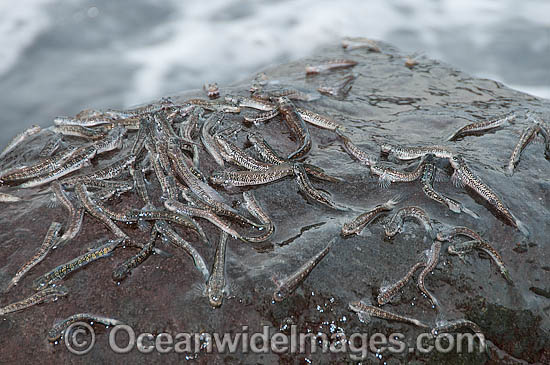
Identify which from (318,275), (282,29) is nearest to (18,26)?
(282,29)

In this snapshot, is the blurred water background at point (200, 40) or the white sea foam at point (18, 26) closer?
the blurred water background at point (200, 40)

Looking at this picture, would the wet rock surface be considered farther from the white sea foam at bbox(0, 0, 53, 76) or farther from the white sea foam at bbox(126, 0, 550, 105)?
Result: the white sea foam at bbox(0, 0, 53, 76)

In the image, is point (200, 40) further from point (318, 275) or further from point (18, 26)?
point (318, 275)

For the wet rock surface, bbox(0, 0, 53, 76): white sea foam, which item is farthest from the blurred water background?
the wet rock surface

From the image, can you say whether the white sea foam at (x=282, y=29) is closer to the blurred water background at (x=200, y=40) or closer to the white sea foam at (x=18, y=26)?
the blurred water background at (x=200, y=40)

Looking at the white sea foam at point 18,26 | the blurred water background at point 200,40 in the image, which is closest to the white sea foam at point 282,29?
the blurred water background at point 200,40

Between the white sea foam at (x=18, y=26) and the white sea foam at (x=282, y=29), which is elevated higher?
the white sea foam at (x=18, y=26)
